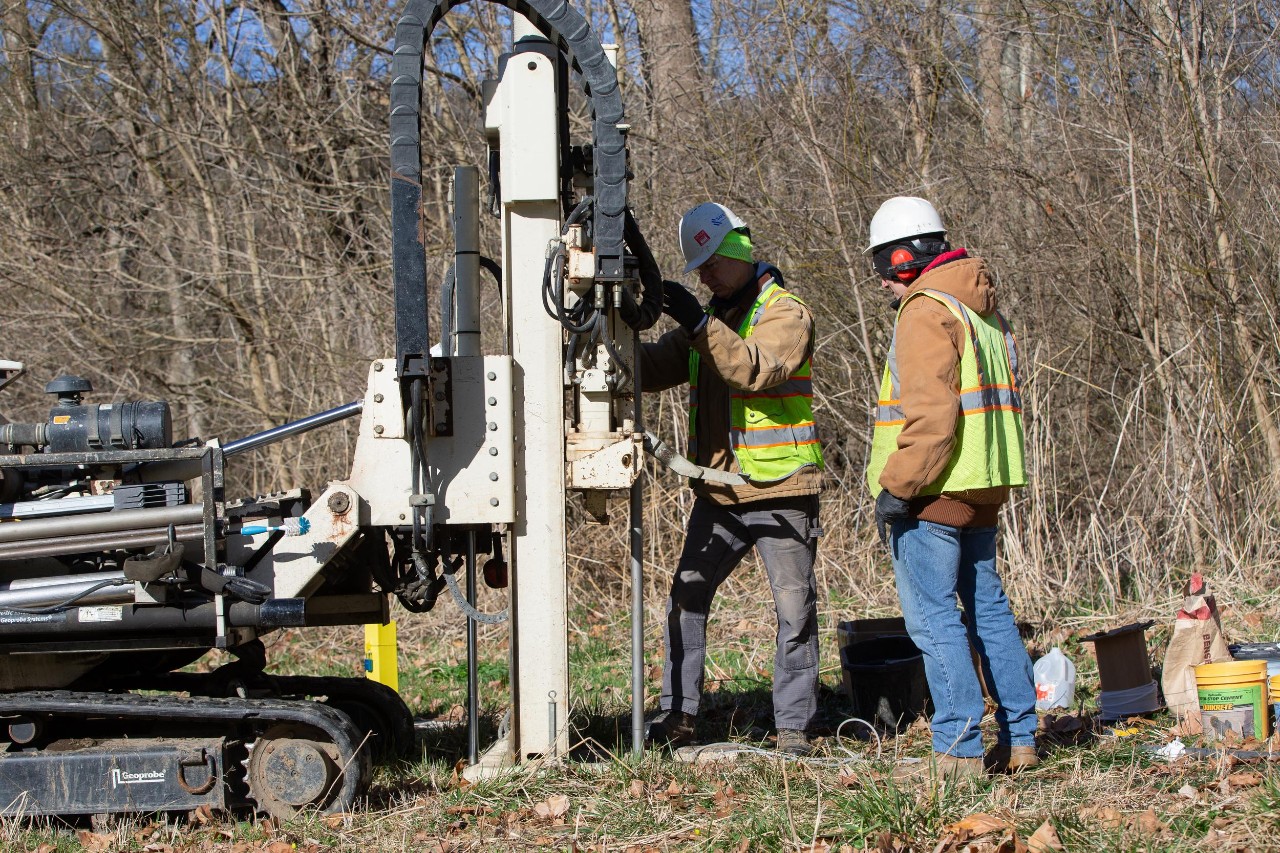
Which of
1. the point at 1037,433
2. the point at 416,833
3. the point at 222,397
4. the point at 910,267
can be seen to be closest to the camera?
the point at 416,833

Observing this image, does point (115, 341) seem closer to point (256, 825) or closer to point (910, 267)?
point (256, 825)

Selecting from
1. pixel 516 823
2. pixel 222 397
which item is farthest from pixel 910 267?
pixel 222 397

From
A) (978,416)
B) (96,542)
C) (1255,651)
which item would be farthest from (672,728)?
(1255,651)

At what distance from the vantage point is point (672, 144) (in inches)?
346

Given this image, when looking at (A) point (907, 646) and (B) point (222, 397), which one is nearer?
(A) point (907, 646)

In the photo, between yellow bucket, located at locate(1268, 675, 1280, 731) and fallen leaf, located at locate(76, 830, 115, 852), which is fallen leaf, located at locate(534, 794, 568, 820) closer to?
fallen leaf, located at locate(76, 830, 115, 852)

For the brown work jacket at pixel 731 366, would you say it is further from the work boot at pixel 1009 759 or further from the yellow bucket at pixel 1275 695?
the yellow bucket at pixel 1275 695

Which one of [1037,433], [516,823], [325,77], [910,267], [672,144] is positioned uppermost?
[325,77]

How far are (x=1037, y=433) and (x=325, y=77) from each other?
7.03 m

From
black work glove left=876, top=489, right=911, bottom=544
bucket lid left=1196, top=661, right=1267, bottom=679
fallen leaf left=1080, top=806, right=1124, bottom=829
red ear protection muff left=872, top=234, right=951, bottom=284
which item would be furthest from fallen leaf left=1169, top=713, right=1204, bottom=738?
red ear protection muff left=872, top=234, right=951, bottom=284

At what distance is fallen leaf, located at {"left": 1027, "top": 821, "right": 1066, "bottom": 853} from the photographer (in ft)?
11.2

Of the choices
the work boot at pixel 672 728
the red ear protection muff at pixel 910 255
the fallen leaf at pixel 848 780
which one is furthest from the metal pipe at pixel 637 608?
the red ear protection muff at pixel 910 255

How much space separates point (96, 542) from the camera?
416 centimetres

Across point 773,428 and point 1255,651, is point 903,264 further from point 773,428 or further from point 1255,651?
point 1255,651
